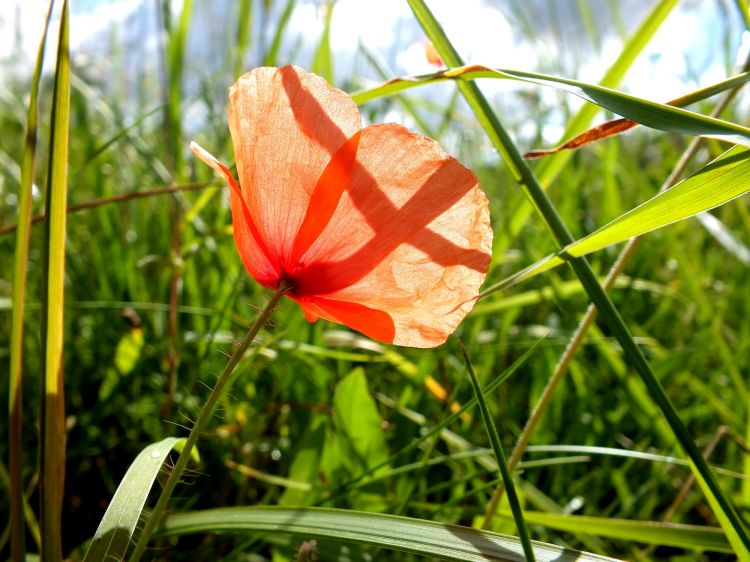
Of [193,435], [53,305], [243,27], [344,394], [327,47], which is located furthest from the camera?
[243,27]

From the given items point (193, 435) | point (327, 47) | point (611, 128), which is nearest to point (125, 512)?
point (193, 435)

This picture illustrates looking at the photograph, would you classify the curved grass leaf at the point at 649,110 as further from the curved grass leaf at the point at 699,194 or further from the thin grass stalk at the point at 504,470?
the thin grass stalk at the point at 504,470

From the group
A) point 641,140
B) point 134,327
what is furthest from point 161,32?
point 641,140

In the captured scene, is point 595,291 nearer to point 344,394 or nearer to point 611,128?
point 611,128

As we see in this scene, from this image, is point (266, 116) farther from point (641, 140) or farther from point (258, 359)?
point (641, 140)

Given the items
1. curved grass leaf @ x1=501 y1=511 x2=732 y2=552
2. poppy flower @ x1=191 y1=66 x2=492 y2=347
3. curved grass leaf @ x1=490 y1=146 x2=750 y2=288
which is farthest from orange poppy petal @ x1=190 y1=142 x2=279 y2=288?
curved grass leaf @ x1=501 y1=511 x2=732 y2=552

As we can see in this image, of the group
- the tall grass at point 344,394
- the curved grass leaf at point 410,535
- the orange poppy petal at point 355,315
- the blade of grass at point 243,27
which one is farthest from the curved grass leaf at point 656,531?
the blade of grass at point 243,27
